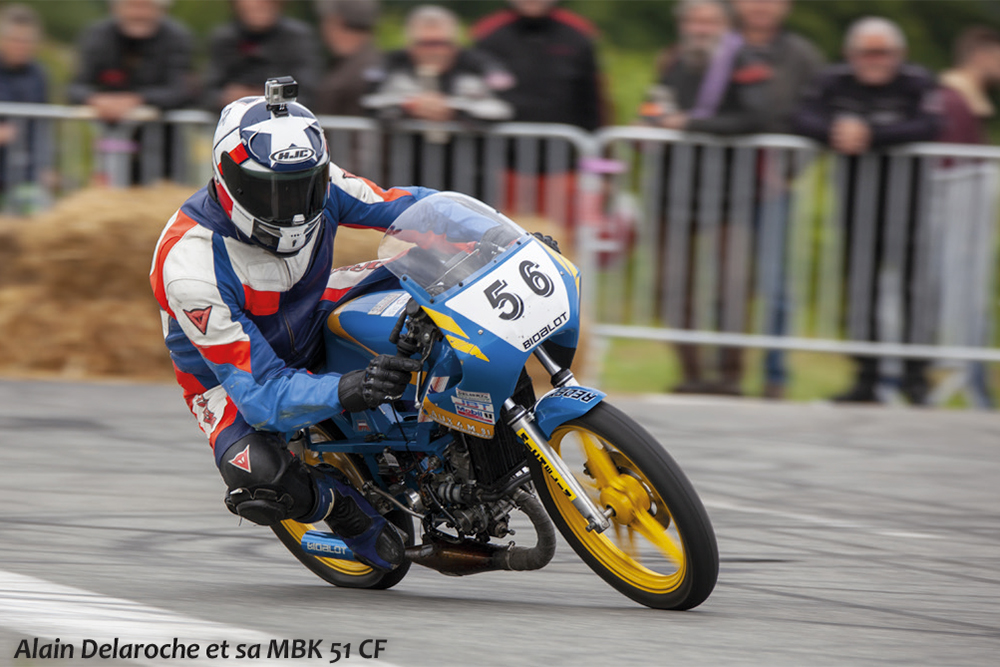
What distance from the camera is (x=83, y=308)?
27.7 ft

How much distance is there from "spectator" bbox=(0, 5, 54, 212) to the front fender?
5.89 meters

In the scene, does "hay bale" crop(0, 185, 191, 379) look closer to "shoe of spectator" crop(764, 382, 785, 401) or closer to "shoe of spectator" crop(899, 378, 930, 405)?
"shoe of spectator" crop(764, 382, 785, 401)

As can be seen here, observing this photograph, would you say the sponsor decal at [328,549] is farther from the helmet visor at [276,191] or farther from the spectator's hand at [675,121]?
the spectator's hand at [675,121]

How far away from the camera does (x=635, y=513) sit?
421cm

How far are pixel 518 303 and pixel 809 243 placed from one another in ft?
15.4

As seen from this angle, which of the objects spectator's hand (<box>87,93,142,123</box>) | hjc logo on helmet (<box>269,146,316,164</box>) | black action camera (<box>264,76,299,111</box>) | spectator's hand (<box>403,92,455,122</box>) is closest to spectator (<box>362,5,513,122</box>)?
spectator's hand (<box>403,92,455,122</box>)

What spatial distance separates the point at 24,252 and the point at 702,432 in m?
4.21

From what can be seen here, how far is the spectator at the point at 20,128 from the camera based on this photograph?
355 inches

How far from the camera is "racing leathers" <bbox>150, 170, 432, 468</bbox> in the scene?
14.0 ft

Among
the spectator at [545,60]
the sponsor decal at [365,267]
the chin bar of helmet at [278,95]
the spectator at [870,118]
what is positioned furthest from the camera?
the spectator at [545,60]

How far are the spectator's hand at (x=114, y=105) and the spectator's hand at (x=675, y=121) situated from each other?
328 centimetres

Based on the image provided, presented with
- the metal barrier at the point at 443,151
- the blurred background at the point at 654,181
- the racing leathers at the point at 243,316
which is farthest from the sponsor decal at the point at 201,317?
the metal barrier at the point at 443,151

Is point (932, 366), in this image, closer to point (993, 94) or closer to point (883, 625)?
point (993, 94)

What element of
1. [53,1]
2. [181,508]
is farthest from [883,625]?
[53,1]
